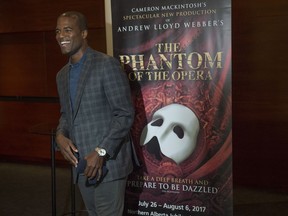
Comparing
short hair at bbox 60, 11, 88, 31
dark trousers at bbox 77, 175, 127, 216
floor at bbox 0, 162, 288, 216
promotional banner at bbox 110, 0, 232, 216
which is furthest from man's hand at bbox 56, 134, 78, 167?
floor at bbox 0, 162, 288, 216

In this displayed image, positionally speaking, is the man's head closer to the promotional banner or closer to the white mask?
the promotional banner

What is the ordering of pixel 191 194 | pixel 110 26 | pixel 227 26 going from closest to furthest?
1. pixel 227 26
2. pixel 191 194
3. pixel 110 26

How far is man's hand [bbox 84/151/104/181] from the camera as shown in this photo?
1.79 metres

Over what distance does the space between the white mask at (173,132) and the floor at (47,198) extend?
3.01ft

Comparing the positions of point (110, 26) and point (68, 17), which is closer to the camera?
point (68, 17)

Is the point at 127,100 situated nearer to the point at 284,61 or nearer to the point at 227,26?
the point at 227,26

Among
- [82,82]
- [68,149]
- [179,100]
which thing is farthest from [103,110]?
[179,100]

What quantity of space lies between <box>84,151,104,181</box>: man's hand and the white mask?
2.51 ft

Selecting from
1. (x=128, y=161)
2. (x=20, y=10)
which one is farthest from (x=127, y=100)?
(x=20, y=10)

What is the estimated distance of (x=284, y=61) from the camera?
3.38 m

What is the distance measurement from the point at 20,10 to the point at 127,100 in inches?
124

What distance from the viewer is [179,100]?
8.02ft

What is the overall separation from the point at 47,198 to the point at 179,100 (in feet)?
6.10

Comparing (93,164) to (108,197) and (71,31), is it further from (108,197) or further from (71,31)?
(71,31)
